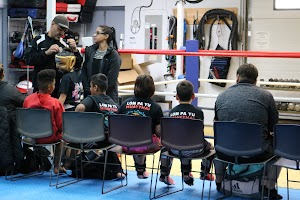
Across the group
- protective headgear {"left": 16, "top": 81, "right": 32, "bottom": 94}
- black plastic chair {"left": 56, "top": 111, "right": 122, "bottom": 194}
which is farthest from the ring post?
protective headgear {"left": 16, "top": 81, "right": 32, "bottom": 94}

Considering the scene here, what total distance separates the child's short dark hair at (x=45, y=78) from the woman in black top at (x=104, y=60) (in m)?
0.52

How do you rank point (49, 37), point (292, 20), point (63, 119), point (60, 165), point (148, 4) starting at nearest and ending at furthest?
1. point (63, 119)
2. point (60, 165)
3. point (49, 37)
4. point (292, 20)
5. point (148, 4)

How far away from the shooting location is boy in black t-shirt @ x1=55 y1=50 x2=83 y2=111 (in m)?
5.38

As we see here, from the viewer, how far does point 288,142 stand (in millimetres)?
3938

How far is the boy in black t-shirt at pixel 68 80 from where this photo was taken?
5375 mm

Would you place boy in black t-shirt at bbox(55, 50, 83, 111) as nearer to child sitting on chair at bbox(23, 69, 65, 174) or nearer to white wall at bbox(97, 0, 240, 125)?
child sitting on chair at bbox(23, 69, 65, 174)

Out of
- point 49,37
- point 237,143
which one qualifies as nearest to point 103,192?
point 237,143

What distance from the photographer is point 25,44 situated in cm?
986

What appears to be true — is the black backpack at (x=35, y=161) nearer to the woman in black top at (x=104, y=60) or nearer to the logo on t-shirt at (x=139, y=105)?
the woman in black top at (x=104, y=60)

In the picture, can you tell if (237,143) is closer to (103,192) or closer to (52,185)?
(103,192)

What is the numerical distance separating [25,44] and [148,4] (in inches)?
98.9

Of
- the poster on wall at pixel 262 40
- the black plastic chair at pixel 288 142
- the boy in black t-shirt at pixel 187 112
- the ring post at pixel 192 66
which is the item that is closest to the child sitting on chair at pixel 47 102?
the boy in black t-shirt at pixel 187 112

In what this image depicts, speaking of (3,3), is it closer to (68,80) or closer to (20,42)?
(20,42)

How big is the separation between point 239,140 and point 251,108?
11.9 inches
